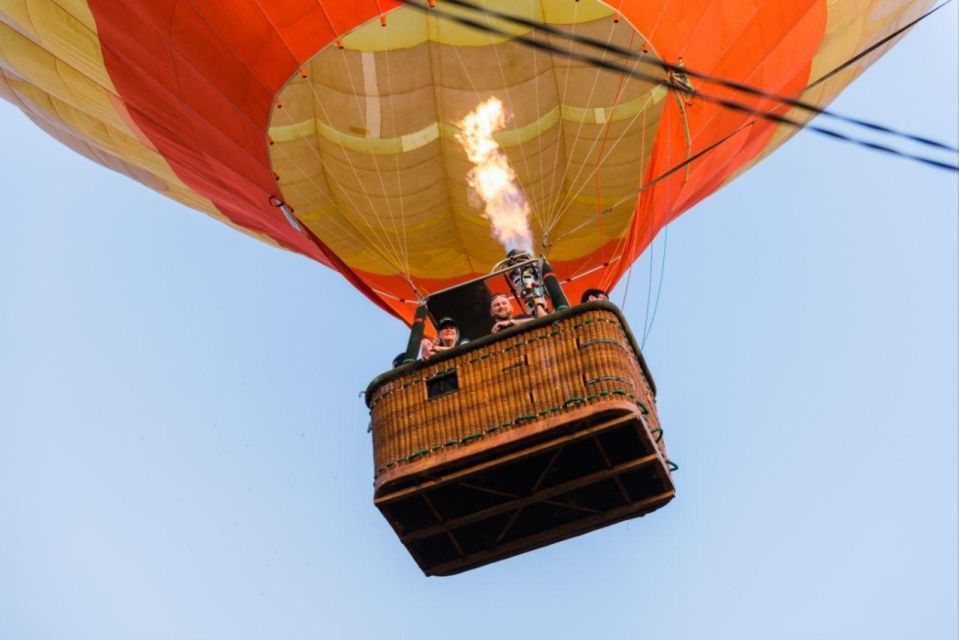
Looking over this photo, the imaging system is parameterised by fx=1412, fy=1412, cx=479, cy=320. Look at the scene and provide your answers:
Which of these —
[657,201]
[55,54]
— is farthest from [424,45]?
[55,54]

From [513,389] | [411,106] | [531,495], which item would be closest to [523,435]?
[513,389]

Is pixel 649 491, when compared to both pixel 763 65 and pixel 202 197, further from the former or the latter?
pixel 202 197

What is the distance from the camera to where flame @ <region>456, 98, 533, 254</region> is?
7281 millimetres

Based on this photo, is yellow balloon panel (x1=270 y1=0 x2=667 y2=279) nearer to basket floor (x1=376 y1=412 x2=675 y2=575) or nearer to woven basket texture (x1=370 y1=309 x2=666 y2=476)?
woven basket texture (x1=370 y1=309 x2=666 y2=476)

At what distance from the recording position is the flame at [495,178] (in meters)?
7.28

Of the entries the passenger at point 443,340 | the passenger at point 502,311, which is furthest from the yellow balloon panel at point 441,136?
the passenger at point 502,311

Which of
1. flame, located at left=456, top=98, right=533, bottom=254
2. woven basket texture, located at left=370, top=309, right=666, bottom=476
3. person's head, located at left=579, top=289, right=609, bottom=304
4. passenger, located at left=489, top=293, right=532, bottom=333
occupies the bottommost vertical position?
woven basket texture, located at left=370, top=309, right=666, bottom=476

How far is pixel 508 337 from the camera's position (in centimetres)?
558

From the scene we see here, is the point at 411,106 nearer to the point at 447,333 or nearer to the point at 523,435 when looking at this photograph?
the point at 447,333

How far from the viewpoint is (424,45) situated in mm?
6922

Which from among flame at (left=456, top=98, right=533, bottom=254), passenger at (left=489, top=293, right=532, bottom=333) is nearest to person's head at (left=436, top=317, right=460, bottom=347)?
passenger at (left=489, top=293, right=532, bottom=333)

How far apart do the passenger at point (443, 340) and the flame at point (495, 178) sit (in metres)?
1.21

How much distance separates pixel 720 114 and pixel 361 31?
6.72ft

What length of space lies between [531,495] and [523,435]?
Result: 401 mm
